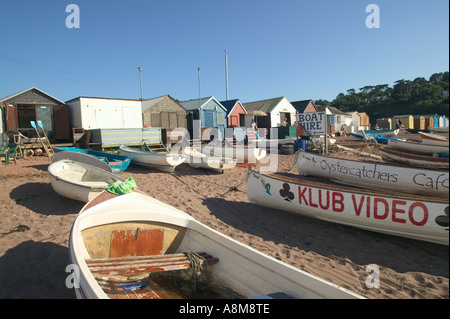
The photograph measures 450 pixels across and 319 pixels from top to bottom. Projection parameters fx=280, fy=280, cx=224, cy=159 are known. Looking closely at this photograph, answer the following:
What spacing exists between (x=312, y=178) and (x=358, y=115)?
1344 inches

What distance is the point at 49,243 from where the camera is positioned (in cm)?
Result: 519

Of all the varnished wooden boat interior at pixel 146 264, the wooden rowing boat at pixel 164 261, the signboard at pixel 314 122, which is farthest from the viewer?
the signboard at pixel 314 122

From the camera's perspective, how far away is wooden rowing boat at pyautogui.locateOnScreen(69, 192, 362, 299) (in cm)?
277

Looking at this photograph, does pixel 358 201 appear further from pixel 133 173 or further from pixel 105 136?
pixel 105 136

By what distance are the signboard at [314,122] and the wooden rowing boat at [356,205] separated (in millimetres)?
3977

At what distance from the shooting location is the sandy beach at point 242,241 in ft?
12.8

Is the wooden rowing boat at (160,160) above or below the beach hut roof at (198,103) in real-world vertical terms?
below

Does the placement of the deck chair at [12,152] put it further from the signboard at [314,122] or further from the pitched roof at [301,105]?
the pitched roof at [301,105]

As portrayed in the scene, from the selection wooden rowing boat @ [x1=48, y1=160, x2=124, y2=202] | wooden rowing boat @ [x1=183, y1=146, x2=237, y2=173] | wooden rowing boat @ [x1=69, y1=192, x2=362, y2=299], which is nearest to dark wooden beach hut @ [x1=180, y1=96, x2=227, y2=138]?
wooden rowing boat @ [x1=183, y1=146, x2=237, y2=173]

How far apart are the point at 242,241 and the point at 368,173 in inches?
181

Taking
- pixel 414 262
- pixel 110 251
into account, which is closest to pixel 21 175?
pixel 110 251

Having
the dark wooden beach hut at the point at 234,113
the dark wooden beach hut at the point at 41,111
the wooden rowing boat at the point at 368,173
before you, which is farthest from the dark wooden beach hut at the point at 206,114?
the wooden rowing boat at the point at 368,173

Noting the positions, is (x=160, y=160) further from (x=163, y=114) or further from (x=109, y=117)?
(x=163, y=114)

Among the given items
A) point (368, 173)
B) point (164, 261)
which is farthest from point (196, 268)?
point (368, 173)
